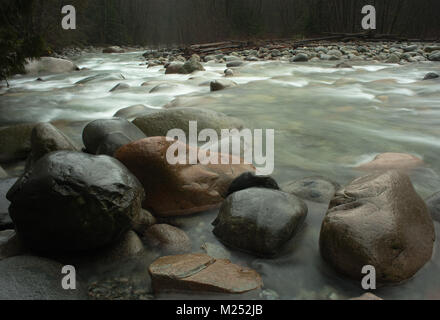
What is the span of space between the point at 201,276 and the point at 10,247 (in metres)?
0.79

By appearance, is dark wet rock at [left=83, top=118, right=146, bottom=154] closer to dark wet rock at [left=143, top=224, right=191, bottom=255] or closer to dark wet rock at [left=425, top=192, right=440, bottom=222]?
dark wet rock at [left=143, top=224, right=191, bottom=255]

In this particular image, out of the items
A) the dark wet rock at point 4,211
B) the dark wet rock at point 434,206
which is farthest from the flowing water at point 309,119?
the dark wet rock at point 4,211

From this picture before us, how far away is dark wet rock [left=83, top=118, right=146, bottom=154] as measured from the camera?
7.19ft

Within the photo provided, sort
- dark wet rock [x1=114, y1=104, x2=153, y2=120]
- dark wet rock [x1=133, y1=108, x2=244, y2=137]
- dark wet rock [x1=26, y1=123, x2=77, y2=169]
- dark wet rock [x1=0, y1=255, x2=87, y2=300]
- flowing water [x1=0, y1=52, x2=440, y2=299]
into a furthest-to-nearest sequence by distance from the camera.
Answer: dark wet rock [x1=114, y1=104, x2=153, y2=120], dark wet rock [x1=133, y1=108, x2=244, y2=137], dark wet rock [x1=26, y1=123, x2=77, y2=169], flowing water [x1=0, y1=52, x2=440, y2=299], dark wet rock [x1=0, y1=255, x2=87, y2=300]

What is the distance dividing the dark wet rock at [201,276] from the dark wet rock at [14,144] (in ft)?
5.85

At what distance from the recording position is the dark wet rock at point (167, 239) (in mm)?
1485

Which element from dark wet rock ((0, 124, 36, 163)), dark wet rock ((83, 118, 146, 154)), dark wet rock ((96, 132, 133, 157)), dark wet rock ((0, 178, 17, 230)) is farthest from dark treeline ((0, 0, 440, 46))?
dark wet rock ((0, 178, 17, 230))

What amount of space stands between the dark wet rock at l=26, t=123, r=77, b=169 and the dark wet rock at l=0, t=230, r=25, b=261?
76cm

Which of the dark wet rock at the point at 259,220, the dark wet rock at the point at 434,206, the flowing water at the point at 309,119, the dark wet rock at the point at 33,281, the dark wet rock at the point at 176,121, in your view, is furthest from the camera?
the dark wet rock at the point at 176,121

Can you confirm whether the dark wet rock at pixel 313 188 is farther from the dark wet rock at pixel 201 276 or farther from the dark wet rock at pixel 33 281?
the dark wet rock at pixel 33 281

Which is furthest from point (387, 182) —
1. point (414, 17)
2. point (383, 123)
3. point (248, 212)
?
point (414, 17)

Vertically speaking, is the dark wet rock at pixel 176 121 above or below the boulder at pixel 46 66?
below

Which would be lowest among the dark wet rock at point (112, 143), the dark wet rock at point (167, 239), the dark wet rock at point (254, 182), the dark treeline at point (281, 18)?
the dark wet rock at point (167, 239)
